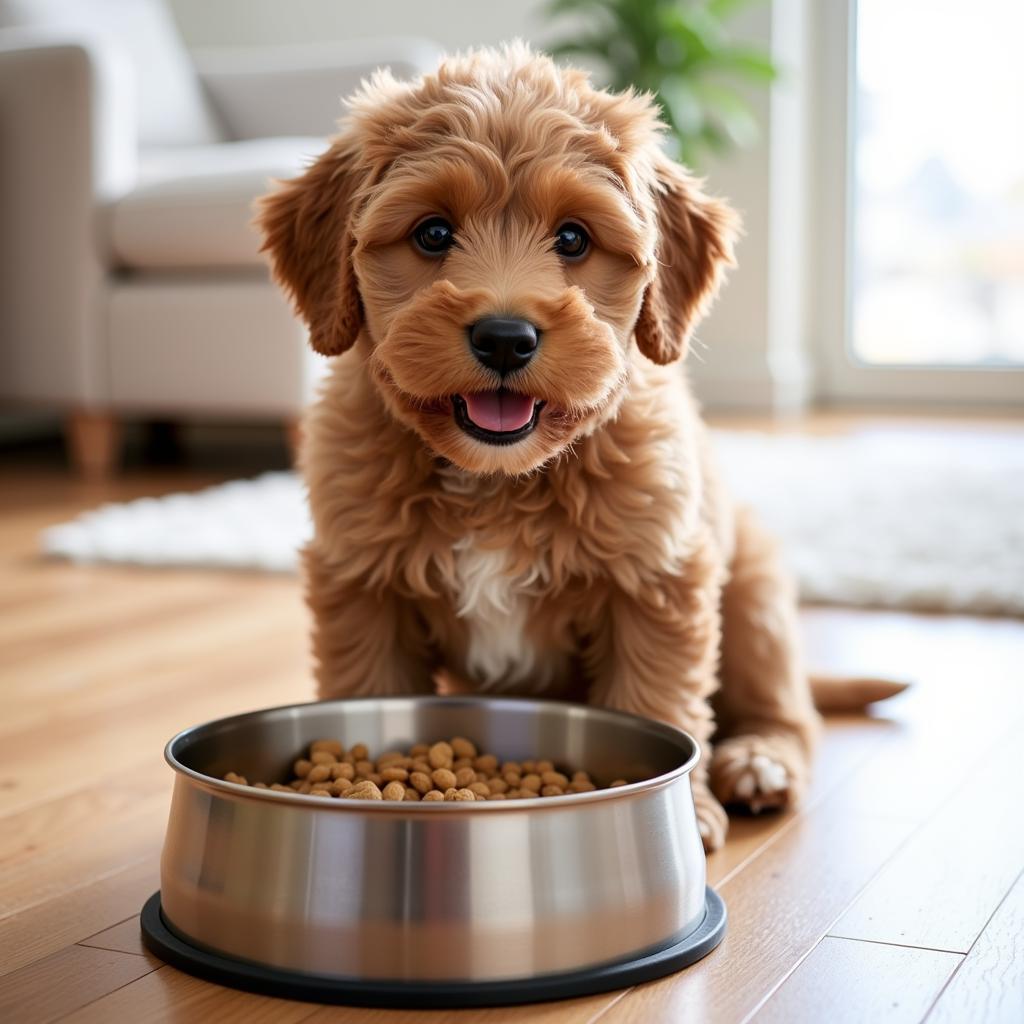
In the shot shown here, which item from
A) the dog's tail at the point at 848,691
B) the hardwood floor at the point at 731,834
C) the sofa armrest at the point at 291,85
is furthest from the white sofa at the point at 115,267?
the dog's tail at the point at 848,691

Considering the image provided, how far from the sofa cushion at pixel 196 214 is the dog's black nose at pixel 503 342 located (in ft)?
10.3

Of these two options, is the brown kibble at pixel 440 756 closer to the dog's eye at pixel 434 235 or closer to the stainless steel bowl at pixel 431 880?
the stainless steel bowl at pixel 431 880

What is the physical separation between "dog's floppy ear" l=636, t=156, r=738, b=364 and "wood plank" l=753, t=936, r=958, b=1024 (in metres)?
0.73

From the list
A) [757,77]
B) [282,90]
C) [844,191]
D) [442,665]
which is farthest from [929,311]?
[442,665]

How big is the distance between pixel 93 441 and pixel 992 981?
437 cm

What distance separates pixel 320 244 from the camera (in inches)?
70.4

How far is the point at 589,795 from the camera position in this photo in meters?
1.31

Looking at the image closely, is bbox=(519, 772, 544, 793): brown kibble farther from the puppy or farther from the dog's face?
the dog's face

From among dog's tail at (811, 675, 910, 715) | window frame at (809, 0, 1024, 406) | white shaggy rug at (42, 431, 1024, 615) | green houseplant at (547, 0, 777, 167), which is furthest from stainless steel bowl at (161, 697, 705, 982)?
window frame at (809, 0, 1024, 406)

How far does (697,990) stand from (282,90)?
17.0 feet

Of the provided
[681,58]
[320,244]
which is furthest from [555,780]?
[681,58]

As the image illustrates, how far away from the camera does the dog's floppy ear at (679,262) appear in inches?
69.7

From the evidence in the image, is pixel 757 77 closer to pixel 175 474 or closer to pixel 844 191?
pixel 844 191

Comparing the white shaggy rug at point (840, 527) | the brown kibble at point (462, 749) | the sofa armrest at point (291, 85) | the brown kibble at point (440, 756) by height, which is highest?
the sofa armrest at point (291, 85)
